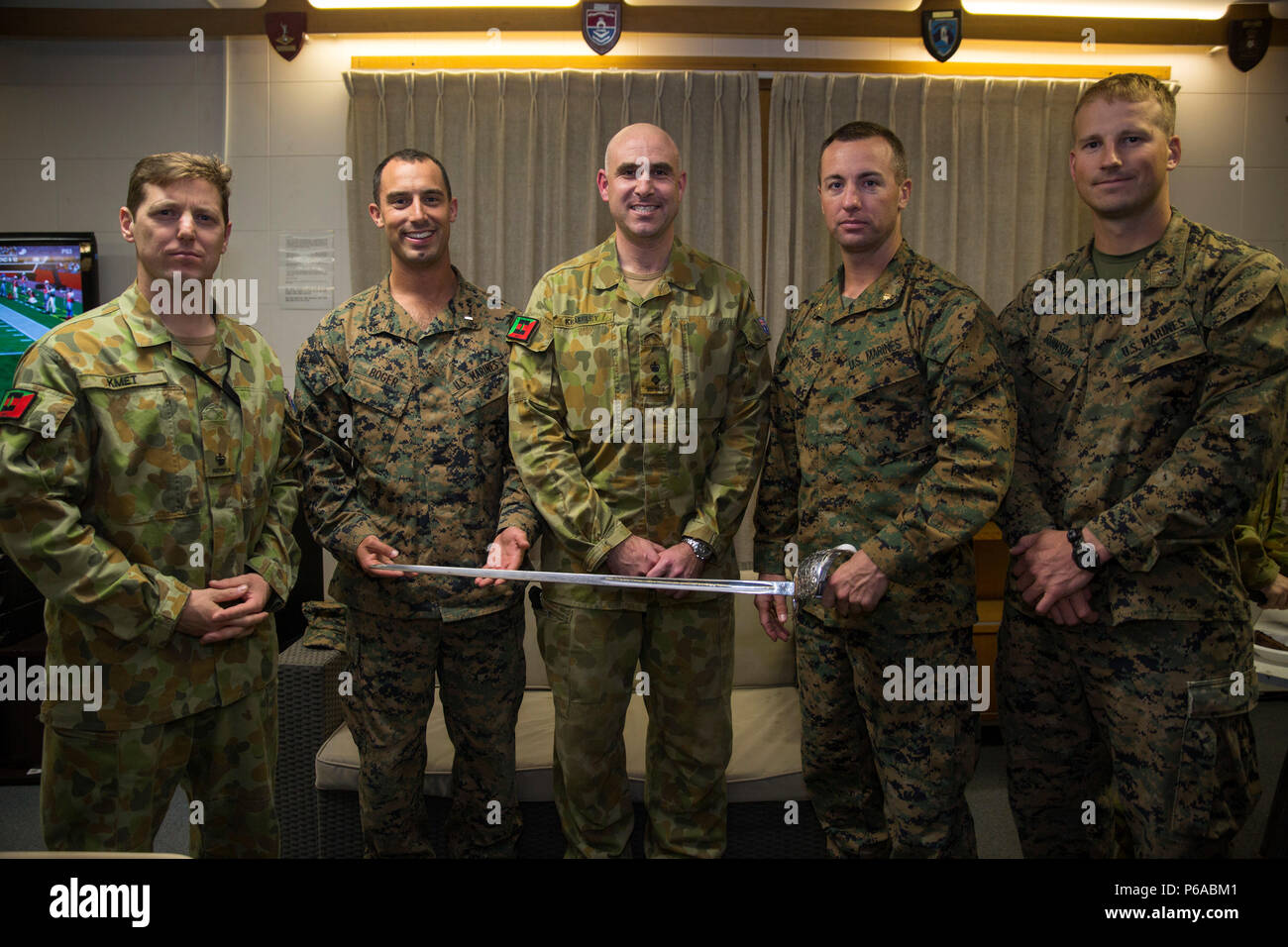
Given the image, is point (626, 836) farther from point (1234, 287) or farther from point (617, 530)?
point (1234, 287)

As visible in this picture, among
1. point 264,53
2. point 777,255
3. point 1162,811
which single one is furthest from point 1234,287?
point 264,53

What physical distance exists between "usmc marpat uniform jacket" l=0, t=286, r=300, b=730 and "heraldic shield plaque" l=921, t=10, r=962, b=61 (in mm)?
3211

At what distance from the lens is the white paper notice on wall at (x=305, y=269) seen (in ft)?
12.8

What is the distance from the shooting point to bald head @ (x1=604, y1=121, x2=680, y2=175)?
209 cm

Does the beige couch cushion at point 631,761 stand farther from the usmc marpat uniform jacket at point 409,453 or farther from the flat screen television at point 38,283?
the flat screen television at point 38,283

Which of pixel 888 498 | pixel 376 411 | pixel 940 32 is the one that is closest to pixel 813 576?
pixel 888 498

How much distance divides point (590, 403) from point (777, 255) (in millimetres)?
2050

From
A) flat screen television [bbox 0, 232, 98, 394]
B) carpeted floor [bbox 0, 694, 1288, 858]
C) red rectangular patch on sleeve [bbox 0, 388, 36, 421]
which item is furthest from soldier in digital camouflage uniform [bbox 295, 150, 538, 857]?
flat screen television [bbox 0, 232, 98, 394]

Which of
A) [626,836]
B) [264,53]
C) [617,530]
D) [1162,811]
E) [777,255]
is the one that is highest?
[264,53]

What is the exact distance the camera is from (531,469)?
6.84 feet

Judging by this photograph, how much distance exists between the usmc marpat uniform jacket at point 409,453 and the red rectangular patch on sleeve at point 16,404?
2.16ft
